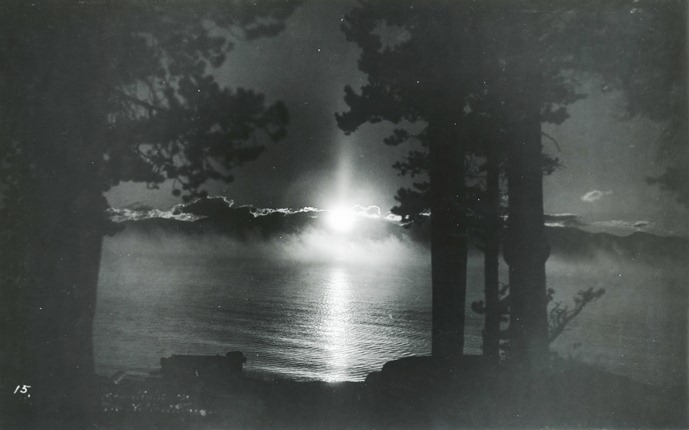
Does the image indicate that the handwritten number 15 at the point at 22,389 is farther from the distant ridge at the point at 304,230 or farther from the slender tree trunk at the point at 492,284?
the slender tree trunk at the point at 492,284

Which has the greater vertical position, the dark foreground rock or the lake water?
the lake water

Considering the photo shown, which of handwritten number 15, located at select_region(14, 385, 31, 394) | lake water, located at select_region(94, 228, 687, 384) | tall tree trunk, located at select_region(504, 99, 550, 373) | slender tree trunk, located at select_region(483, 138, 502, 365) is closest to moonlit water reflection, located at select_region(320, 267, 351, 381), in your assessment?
lake water, located at select_region(94, 228, 687, 384)

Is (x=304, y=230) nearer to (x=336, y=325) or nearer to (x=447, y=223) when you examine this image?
(x=336, y=325)

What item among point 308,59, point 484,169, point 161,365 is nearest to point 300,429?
point 161,365

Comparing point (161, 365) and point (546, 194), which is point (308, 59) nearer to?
point (546, 194)

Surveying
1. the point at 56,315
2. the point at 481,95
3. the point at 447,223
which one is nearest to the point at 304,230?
the point at 447,223

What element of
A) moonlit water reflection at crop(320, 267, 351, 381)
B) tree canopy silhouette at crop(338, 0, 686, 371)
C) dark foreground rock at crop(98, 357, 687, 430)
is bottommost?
dark foreground rock at crop(98, 357, 687, 430)

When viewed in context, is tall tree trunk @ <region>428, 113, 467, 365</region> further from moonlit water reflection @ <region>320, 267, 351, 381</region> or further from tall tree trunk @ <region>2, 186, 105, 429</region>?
tall tree trunk @ <region>2, 186, 105, 429</region>
